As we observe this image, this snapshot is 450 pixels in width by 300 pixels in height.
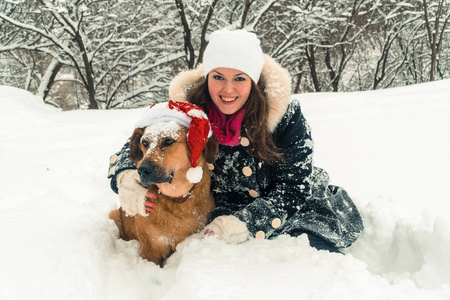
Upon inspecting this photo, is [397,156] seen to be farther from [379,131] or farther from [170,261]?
[170,261]

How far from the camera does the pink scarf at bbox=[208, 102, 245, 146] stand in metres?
2.08

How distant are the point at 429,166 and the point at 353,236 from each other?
145 cm

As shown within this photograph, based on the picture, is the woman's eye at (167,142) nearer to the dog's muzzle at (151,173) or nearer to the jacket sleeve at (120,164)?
the dog's muzzle at (151,173)

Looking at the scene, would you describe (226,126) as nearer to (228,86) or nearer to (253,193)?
(228,86)

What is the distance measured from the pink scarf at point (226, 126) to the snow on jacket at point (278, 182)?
3.4 inches

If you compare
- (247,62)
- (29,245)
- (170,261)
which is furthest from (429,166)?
(29,245)

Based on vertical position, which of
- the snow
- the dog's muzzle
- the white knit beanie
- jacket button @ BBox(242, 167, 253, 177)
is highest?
the white knit beanie

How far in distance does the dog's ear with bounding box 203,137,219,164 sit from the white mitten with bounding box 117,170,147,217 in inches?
16.4

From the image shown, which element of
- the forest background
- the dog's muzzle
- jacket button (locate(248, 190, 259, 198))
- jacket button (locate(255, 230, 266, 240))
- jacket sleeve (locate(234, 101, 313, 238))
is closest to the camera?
the dog's muzzle

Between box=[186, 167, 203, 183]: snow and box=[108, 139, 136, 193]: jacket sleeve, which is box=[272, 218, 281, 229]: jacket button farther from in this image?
box=[108, 139, 136, 193]: jacket sleeve

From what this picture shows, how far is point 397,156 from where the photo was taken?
3436mm

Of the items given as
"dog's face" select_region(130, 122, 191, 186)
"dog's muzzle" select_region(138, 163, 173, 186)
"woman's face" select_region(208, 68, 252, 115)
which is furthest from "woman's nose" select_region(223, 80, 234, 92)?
"dog's muzzle" select_region(138, 163, 173, 186)

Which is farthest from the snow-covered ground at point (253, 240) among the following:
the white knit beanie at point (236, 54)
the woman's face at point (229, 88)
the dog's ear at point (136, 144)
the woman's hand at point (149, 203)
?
the white knit beanie at point (236, 54)

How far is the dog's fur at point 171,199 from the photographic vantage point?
172 centimetres
